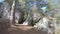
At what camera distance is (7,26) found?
52.0 ft

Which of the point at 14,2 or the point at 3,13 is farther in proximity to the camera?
the point at 3,13

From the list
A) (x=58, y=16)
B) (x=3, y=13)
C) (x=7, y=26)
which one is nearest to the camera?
(x=58, y=16)

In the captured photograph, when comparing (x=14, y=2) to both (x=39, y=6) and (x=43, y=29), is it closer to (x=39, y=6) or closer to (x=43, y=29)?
(x=39, y=6)

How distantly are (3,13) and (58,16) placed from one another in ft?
51.0

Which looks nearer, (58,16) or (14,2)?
(58,16)

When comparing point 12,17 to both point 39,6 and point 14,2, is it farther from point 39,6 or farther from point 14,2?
point 39,6

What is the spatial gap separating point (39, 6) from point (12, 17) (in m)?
4.07

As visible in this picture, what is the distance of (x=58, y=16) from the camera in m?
5.02

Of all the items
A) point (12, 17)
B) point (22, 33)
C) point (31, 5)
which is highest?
point (31, 5)

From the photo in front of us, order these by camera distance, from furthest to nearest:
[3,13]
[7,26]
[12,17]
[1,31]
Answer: [3,13] → [12,17] → [7,26] → [1,31]

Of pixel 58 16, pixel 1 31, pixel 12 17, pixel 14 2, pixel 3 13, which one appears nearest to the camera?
pixel 58 16

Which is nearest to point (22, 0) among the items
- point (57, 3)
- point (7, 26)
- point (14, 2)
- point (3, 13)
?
point (14, 2)

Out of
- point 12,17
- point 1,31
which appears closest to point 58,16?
point 1,31

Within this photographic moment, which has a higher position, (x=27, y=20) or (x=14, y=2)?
(x=14, y=2)
